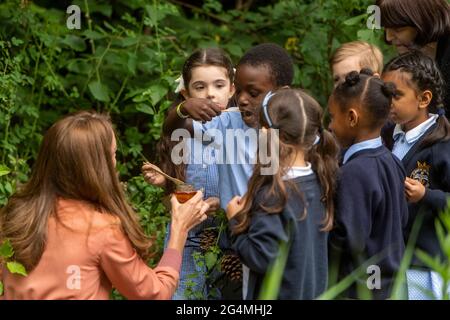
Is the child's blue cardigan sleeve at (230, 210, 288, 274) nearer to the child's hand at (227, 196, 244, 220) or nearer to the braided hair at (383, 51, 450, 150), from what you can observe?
the child's hand at (227, 196, 244, 220)

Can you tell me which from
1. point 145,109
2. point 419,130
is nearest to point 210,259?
point 419,130

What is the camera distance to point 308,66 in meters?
6.11

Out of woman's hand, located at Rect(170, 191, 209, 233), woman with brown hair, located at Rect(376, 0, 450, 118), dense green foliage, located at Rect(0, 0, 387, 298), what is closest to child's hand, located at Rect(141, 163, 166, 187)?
woman's hand, located at Rect(170, 191, 209, 233)

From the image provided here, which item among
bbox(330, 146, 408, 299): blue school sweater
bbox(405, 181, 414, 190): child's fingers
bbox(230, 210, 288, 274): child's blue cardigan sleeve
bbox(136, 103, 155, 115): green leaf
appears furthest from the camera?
bbox(136, 103, 155, 115): green leaf

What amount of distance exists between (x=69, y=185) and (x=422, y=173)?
1.47m

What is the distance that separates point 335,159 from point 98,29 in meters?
3.11

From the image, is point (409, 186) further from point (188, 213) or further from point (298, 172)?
point (188, 213)

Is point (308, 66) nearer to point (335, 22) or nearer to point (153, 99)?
point (335, 22)

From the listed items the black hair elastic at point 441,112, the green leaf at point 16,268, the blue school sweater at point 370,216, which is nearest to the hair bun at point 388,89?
the blue school sweater at point 370,216

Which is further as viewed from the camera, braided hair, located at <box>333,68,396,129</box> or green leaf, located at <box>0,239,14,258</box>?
braided hair, located at <box>333,68,396,129</box>

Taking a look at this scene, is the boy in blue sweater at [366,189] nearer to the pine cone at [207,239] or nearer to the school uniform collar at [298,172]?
the school uniform collar at [298,172]

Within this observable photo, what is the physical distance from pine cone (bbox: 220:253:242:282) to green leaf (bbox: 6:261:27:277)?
2.60 feet

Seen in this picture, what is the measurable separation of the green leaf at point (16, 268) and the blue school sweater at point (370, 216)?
1110 millimetres

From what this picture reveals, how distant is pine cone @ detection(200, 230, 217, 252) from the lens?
3572 millimetres
